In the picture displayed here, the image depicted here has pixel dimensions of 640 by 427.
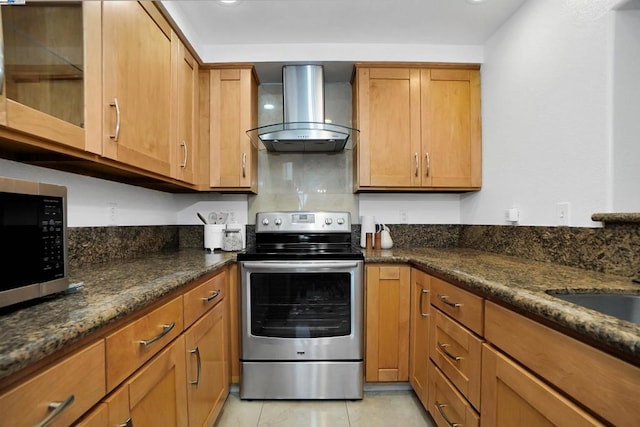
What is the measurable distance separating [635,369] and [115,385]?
117cm

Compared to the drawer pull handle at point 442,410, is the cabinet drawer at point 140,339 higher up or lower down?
higher up

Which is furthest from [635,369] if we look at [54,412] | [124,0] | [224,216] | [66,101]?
[224,216]

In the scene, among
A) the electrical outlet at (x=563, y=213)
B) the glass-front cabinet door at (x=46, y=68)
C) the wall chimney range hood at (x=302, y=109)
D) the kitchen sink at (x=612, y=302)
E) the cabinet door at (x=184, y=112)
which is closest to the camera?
the glass-front cabinet door at (x=46, y=68)

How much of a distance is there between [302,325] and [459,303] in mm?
953

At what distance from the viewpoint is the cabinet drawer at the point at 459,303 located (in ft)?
3.84

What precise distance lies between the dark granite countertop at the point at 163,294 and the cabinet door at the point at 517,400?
0.63 feet

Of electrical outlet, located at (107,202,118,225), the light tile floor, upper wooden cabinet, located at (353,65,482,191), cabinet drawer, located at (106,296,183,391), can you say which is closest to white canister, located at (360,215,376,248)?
upper wooden cabinet, located at (353,65,482,191)

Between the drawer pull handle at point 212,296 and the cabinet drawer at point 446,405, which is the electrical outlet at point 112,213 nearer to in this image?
the drawer pull handle at point 212,296

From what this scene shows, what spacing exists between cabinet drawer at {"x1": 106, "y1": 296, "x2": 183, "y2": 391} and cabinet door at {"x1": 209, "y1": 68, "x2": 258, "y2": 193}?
1.20m

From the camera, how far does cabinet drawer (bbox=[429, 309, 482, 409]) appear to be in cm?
118

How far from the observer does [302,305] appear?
6.20 feet

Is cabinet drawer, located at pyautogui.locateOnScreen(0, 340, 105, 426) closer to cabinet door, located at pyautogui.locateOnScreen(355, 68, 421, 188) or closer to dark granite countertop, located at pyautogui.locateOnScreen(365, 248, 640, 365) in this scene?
dark granite countertop, located at pyautogui.locateOnScreen(365, 248, 640, 365)

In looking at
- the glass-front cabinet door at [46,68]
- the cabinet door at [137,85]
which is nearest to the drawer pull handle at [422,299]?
the cabinet door at [137,85]

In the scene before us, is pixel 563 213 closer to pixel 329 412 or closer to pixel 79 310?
pixel 329 412
